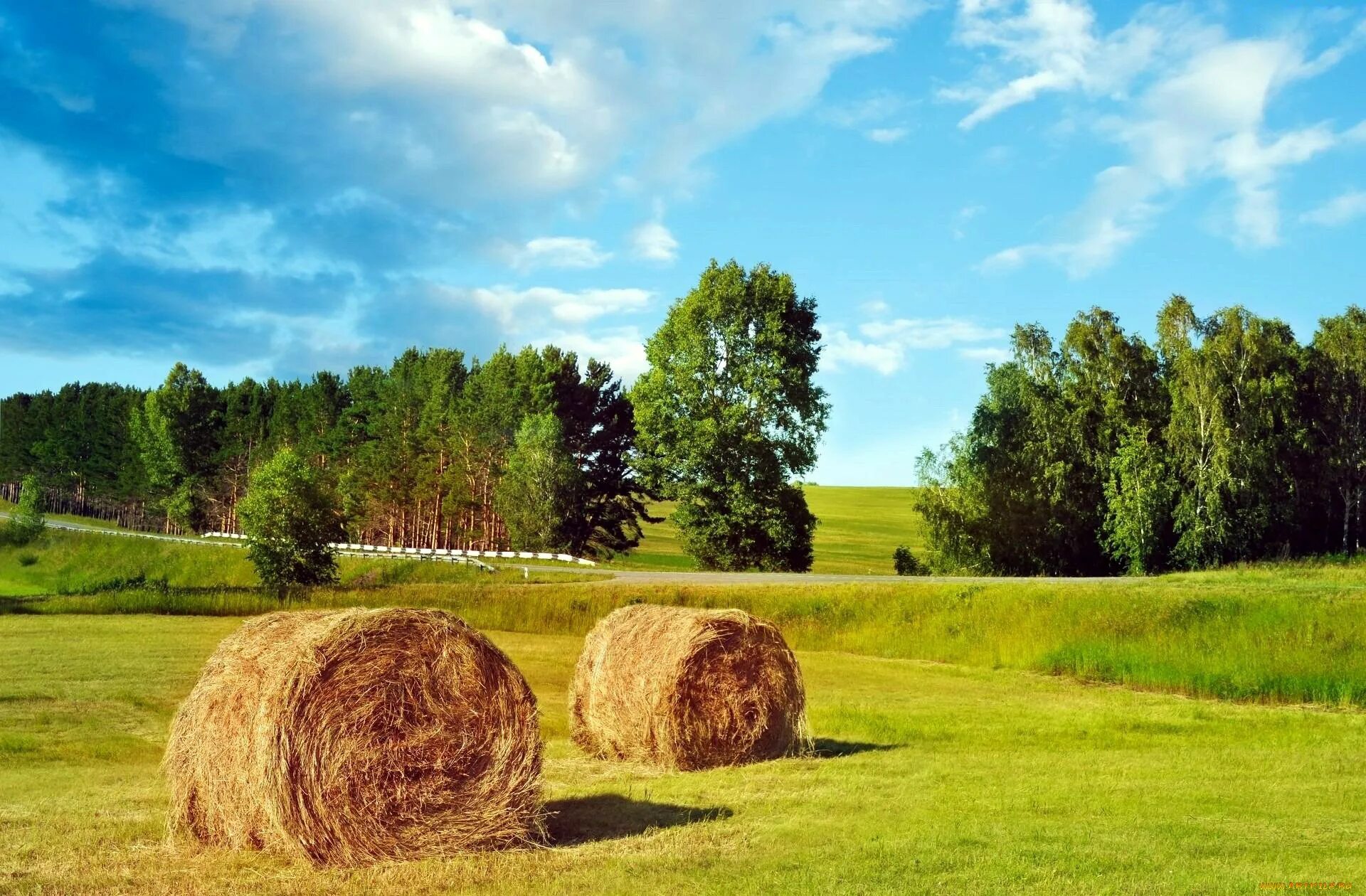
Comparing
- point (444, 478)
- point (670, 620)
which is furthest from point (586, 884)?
point (444, 478)

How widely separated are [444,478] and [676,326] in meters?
26.9

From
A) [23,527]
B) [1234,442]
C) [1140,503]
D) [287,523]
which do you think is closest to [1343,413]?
[1234,442]

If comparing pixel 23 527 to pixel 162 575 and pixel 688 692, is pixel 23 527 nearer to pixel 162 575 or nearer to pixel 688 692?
pixel 162 575

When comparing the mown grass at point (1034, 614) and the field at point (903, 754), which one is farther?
the mown grass at point (1034, 614)

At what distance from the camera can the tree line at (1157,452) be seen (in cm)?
5588

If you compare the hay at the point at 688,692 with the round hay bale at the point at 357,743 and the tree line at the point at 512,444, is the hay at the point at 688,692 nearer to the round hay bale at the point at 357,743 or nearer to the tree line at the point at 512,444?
the round hay bale at the point at 357,743

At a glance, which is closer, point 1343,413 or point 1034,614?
point 1034,614

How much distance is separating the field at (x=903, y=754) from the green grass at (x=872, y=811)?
0.04 m

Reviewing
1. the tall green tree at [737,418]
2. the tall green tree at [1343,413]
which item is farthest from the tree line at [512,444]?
the tall green tree at [1343,413]

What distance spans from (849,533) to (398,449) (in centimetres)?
4581

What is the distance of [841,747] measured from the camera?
50.6 ft

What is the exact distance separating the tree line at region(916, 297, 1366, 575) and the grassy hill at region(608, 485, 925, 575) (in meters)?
5.33

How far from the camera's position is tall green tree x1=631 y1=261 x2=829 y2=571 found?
55.2 metres

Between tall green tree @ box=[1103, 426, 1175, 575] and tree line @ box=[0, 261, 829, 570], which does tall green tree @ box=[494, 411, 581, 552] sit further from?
tall green tree @ box=[1103, 426, 1175, 575]
